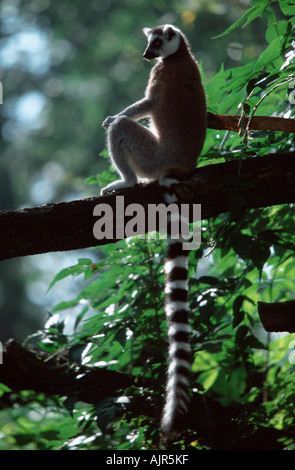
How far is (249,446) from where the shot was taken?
3158mm

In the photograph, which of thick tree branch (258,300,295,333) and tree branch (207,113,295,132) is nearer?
thick tree branch (258,300,295,333)

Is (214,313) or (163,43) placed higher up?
(163,43)

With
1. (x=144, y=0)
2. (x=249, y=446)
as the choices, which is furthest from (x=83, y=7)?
(x=249, y=446)

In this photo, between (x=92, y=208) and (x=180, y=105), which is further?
(x=180, y=105)

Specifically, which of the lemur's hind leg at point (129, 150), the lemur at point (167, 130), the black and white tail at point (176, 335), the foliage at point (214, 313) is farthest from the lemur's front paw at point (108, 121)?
the black and white tail at point (176, 335)

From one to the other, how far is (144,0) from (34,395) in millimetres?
12233

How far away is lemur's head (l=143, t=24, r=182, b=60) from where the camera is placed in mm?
4039

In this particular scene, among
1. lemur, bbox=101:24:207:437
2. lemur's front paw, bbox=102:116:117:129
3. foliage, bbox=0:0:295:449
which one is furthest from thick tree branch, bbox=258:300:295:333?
lemur's front paw, bbox=102:116:117:129

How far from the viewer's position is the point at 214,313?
9.97ft

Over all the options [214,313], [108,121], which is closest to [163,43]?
[108,121]

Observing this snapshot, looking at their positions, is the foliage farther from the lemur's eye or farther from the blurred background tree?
the blurred background tree

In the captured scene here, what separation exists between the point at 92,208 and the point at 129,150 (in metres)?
0.88

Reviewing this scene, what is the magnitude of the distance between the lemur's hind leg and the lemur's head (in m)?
0.78

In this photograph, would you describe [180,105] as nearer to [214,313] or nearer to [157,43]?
[157,43]
